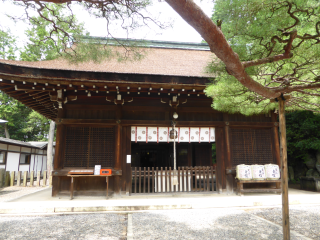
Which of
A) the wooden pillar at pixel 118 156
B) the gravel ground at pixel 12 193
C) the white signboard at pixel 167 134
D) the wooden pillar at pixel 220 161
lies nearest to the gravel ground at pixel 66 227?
the wooden pillar at pixel 118 156

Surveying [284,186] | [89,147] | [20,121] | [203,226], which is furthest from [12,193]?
[20,121]

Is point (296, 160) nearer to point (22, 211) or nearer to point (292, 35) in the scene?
point (292, 35)

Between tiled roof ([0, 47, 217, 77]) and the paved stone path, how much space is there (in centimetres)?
397

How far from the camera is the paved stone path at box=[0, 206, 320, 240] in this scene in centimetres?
340

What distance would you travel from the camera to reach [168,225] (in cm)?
394

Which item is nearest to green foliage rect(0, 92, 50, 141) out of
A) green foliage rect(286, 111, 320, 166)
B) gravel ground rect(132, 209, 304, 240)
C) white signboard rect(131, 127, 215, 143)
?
white signboard rect(131, 127, 215, 143)

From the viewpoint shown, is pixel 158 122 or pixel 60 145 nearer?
pixel 60 145

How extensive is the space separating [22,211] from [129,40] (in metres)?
5.13

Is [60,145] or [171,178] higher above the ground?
[60,145]

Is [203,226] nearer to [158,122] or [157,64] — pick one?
[158,122]

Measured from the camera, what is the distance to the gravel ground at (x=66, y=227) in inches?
136

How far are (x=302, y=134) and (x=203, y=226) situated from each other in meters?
8.97

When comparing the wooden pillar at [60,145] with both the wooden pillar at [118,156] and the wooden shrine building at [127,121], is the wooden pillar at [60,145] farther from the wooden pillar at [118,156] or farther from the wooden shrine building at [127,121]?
the wooden pillar at [118,156]

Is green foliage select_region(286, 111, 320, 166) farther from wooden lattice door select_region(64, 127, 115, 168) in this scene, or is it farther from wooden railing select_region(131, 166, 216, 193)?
wooden lattice door select_region(64, 127, 115, 168)
